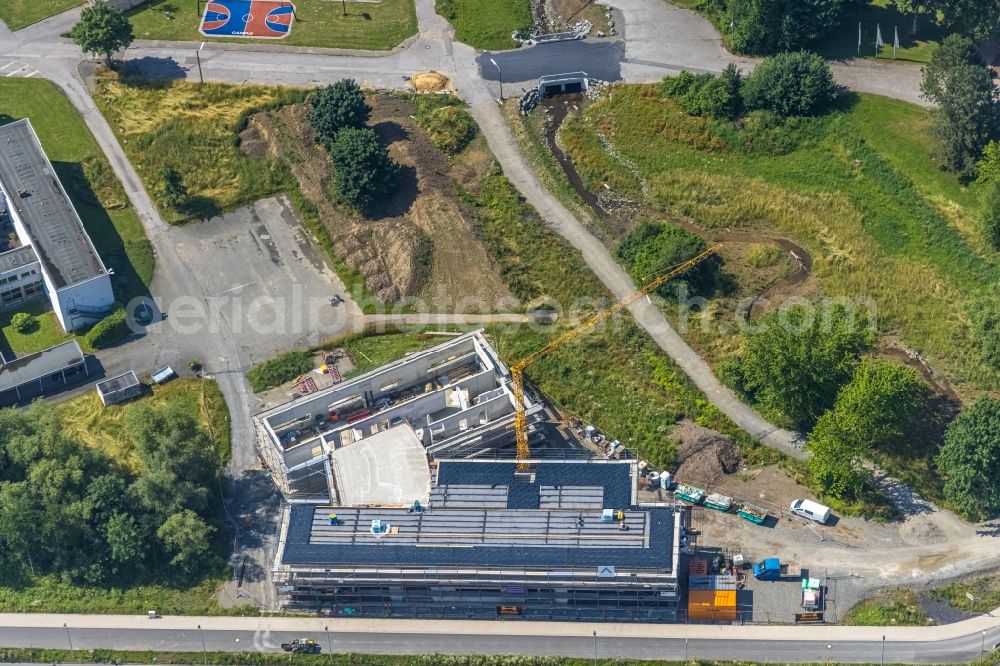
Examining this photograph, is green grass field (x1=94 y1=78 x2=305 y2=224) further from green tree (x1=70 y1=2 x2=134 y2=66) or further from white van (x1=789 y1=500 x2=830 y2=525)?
white van (x1=789 y1=500 x2=830 y2=525)

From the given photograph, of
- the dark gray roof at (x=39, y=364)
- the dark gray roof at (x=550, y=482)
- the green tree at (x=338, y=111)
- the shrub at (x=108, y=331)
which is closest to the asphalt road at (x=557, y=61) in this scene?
the green tree at (x=338, y=111)

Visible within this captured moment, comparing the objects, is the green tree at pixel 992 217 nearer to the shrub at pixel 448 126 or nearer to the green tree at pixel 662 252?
the green tree at pixel 662 252

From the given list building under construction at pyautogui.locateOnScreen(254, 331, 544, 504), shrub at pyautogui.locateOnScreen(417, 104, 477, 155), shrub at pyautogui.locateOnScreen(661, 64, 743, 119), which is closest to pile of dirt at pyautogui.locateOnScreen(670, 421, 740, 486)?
building under construction at pyautogui.locateOnScreen(254, 331, 544, 504)

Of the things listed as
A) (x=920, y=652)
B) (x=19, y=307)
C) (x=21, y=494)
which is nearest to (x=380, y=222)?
(x=19, y=307)

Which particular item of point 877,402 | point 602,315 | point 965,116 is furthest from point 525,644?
point 965,116

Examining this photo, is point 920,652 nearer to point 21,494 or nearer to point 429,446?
point 429,446

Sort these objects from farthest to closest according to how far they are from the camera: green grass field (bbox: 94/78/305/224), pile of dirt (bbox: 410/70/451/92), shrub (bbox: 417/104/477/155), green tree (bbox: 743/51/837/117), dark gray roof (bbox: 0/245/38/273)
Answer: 1. pile of dirt (bbox: 410/70/451/92)
2. shrub (bbox: 417/104/477/155)
3. green tree (bbox: 743/51/837/117)
4. green grass field (bbox: 94/78/305/224)
5. dark gray roof (bbox: 0/245/38/273)
